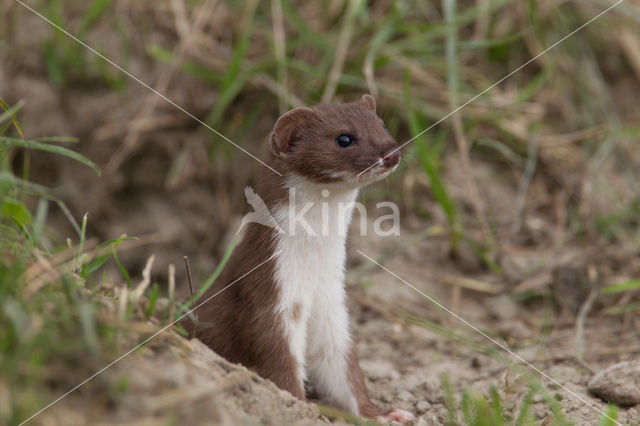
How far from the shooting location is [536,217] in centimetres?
457

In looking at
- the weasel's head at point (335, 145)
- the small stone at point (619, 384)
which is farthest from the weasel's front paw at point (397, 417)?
the weasel's head at point (335, 145)

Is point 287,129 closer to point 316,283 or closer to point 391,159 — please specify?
point 391,159

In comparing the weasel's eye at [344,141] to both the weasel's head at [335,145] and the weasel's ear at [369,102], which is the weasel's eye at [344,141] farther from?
the weasel's ear at [369,102]

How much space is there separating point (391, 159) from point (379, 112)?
1.76 meters

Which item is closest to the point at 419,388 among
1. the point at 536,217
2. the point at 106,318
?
the point at 106,318

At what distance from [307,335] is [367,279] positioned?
1353 mm

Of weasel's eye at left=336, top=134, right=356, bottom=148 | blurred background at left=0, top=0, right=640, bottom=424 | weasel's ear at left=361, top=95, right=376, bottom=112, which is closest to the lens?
weasel's eye at left=336, top=134, right=356, bottom=148

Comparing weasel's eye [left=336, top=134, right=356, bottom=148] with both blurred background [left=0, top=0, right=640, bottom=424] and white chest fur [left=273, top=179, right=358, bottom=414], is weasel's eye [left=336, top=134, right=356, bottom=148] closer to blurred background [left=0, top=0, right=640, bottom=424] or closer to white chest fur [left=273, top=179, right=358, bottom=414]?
white chest fur [left=273, top=179, right=358, bottom=414]

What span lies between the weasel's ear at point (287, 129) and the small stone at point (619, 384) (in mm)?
1513

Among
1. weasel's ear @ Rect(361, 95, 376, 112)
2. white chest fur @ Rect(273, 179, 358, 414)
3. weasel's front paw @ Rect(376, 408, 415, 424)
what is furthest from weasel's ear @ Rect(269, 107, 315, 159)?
weasel's front paw @ Rect(376, 408, 415, 424)

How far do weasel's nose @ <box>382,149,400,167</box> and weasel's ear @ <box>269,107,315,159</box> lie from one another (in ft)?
1.15

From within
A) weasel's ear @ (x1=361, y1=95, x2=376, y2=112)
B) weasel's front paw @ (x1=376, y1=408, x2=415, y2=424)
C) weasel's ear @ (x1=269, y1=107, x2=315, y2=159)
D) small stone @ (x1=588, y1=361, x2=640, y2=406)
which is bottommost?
weasel's front paw @ (x1=376, y1=408, x2=415, y2=424)

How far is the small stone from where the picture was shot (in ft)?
8.50

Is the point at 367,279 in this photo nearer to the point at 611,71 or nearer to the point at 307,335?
the point at 307,335
